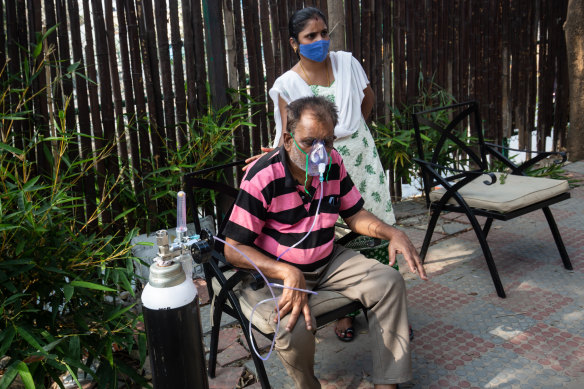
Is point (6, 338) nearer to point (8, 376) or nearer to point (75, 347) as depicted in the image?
point (8, 376)

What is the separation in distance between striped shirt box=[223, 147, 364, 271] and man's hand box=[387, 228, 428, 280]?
0.94 ft

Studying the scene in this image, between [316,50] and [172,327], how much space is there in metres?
1.82

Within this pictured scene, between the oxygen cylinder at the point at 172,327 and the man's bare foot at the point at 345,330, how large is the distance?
1.22 meters

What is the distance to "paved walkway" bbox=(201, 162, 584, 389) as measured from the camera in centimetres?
257

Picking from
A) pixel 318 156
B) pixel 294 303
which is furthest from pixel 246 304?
pixel 318 156

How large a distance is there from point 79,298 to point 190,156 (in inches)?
65.7

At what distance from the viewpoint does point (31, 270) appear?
239 cm

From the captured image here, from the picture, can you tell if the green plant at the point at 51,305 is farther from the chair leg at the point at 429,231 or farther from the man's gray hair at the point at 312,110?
the chair leg at the point at 429,231

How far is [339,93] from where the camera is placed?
9.89 feet

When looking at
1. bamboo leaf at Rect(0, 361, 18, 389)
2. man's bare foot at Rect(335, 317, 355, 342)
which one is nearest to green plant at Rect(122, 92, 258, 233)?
man's bare foot at Rect(335, 317, 355, 342)

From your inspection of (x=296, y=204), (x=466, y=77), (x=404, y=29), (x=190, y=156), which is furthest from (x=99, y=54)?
(x=466, y=77)

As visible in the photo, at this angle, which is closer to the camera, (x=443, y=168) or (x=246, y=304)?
(x=246, y=304)

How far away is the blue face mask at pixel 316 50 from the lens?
9.80 ft

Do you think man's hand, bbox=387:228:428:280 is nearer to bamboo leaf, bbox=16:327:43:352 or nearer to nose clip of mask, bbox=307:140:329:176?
nose clip of mask, bbox=307:140:329:176
